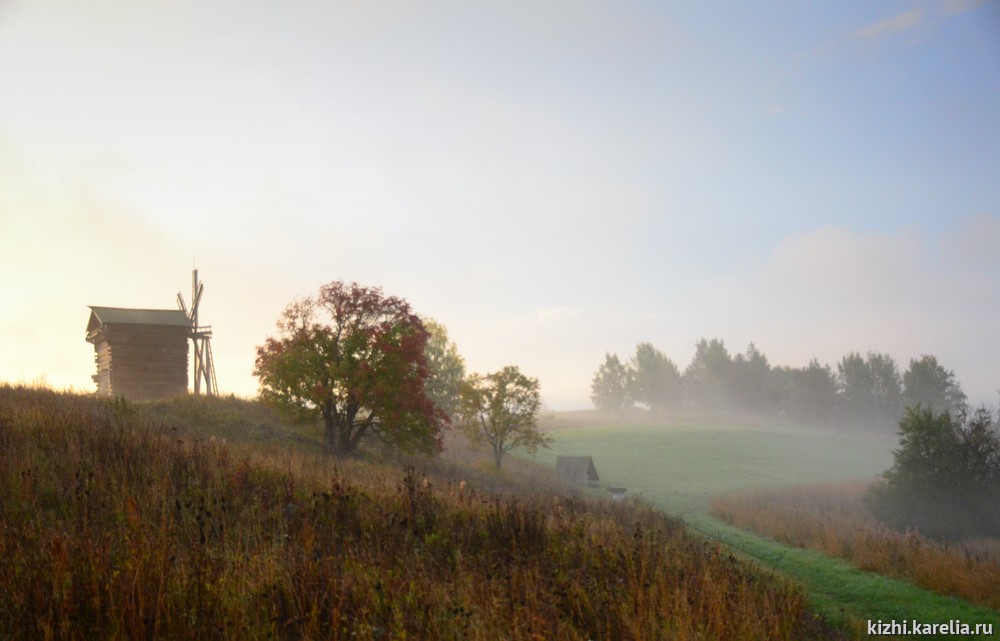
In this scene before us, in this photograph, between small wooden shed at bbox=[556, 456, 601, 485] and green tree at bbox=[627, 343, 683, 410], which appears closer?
small wooden shed at bbox=[556, 456, 601, 485]

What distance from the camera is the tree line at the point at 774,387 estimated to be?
9794cm

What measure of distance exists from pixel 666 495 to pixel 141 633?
36.4 metres

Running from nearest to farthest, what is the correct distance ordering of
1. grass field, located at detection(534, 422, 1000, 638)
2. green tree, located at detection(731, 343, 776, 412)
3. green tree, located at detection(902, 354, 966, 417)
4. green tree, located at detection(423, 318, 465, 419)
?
grass field, located at detection(534, 422, 1000, 638) < green tree, located at detection(423, 318, 465, 419) < green tree, located at detection(902, 354, 966, 417) < green tree, located at detection(731, 343, 776, 412)

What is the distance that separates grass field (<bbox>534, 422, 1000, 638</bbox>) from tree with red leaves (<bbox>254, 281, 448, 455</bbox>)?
1304 cm

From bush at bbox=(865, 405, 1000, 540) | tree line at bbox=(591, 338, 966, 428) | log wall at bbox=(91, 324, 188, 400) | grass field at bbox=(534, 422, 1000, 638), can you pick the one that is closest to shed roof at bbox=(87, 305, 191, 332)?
log wall at bbox=(91, 324, 188, 400)

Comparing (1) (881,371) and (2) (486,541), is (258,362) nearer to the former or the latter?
(2) (486,541)

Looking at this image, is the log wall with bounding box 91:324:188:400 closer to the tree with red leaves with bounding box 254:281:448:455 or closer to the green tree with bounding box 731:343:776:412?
the tree with red leaves with bounding box 254:281:448:455

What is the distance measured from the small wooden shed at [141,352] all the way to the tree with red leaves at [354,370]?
44.7 ft

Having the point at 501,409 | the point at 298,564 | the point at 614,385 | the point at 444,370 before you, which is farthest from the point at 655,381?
the point at 298,564

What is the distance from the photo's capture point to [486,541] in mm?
9875

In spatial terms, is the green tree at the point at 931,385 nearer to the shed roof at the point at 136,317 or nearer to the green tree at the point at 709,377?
the green tree at the point at 709,377

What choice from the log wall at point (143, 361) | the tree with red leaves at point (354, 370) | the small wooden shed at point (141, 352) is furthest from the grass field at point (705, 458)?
the small wooden shed at point (141, 352)

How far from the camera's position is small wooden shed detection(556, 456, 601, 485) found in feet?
143

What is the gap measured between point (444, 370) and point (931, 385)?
82.3m
